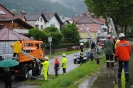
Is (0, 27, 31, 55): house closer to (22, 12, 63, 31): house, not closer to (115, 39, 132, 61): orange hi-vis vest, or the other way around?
(115, 39, 132, 61): orange hi-vis vest

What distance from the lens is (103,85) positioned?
871cm

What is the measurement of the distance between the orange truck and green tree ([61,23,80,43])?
47097 mm

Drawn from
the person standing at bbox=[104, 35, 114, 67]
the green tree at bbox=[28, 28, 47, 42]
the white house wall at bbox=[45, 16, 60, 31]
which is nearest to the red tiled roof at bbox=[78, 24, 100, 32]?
the white house wall at bbox=[45, 16, 60, 31]

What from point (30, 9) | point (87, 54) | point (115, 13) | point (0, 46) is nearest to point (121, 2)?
point (115, 13)

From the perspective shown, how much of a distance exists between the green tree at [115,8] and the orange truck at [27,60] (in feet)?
48.6

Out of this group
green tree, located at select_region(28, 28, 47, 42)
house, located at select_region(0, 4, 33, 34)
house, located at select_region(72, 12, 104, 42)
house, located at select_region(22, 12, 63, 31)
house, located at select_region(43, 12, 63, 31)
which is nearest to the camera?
green tree, located at select_region(28, 28, 47, 42)

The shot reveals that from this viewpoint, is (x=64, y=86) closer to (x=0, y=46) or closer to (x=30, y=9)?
(x=0, y=46)

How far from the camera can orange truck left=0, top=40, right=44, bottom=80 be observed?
1723 cm

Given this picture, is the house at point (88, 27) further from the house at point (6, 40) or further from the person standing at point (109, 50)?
the person standing at point (109, 50)

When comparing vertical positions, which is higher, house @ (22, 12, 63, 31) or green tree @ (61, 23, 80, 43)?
house @ (22, 12, 63, 31)

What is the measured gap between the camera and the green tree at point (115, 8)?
110 ft

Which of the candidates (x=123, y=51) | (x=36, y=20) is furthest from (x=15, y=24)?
(x=123, y=51)

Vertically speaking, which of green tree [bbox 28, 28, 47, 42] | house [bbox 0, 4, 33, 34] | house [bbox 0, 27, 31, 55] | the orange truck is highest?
house [bbox 0, 4, 33, 34]

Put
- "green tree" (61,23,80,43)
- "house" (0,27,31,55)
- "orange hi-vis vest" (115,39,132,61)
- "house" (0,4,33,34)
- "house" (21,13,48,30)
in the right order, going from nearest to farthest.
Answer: "orange hi-vis vest" (115,39,132,61) → "house" (0,27,31,55) → "house" (0,4,33,34) → "green tree" (61,23,80,43) → "house" (21,13,48,30)
